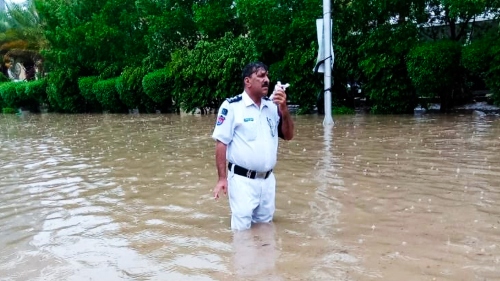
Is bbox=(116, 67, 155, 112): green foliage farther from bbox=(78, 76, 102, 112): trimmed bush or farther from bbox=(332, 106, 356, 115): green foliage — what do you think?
bbox=(332, 106, 356, 115): green foliage

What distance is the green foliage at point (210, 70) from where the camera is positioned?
20922 mm

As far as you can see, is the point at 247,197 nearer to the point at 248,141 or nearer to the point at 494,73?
the point at 248,141

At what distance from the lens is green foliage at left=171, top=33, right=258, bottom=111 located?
20922 mm

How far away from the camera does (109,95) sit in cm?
2850

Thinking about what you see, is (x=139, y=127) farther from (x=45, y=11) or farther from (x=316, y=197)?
(x=45, y=11)

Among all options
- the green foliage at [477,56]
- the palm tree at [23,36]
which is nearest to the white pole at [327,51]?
the green foliage at [477,56]

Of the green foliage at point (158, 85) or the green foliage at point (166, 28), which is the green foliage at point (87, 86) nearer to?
the green foliage at point (166, 28)

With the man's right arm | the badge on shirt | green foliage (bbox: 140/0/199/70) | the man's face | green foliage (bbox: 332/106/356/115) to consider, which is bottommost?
green foliage (bbox: 332/106/356/115)

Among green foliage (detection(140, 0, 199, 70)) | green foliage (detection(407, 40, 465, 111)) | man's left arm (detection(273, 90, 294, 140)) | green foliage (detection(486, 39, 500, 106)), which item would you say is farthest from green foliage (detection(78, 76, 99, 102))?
man's left arm (detection(273, 90, 294, 140))

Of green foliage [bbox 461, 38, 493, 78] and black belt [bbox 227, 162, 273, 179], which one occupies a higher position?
green foliage [bbox 461, 38, 493, 78]

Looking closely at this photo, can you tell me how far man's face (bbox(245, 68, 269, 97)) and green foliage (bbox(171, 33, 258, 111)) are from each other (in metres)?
14.8

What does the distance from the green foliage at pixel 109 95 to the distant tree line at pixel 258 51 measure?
59mm

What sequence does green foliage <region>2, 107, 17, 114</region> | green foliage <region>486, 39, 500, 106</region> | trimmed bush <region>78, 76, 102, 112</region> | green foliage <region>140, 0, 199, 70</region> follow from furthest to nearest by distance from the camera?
green foliage <region>2, 107, 17, 114</region> → trimmed bush <region>78, 76, 102, 112</region> → green foliage <region>140, 0, 199, 70</region> → green foliage <region>486, 39, 500, 106</region>

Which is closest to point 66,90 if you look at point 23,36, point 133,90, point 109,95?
point 109,95
